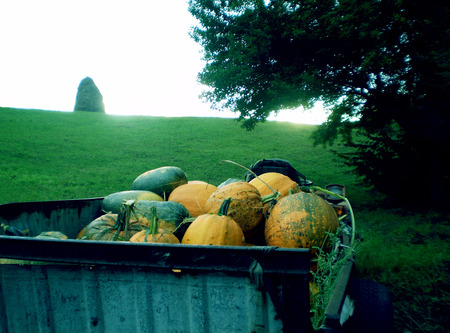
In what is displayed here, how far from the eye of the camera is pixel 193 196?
299 centimetres

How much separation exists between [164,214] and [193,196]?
691 mm

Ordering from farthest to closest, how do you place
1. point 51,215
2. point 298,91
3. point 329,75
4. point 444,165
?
1. point 329,75
2. point 298,91
3. point 444,165
4. point 51,215

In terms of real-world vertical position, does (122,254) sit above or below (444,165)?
above

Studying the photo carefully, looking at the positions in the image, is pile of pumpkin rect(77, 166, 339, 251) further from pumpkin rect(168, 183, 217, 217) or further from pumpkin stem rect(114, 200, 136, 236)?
pumpkin rect(168, 183, 217, 217)

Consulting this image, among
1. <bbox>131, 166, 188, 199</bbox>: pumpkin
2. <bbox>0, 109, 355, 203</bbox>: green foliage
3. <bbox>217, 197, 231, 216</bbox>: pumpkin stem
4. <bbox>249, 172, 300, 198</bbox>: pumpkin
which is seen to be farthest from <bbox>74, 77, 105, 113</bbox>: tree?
<bbox>217, 197, 231, 216</bbox>: pumpkin stem

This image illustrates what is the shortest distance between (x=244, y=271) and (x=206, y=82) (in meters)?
9.69

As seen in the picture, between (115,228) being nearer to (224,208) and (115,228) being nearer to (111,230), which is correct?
(111,230)

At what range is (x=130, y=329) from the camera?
1380 millimetres

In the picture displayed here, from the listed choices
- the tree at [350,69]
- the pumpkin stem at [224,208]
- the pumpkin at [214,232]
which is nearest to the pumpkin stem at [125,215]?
the pumpkin at [214,232]

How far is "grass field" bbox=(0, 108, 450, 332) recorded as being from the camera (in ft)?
15.4

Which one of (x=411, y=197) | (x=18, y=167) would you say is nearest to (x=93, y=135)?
(x=18, y=167)

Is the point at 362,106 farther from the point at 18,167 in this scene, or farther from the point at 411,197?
the point at 18,167

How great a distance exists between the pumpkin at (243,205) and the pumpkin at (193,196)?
476 millimetres

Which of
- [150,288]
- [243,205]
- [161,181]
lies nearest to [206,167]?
[161,181]
